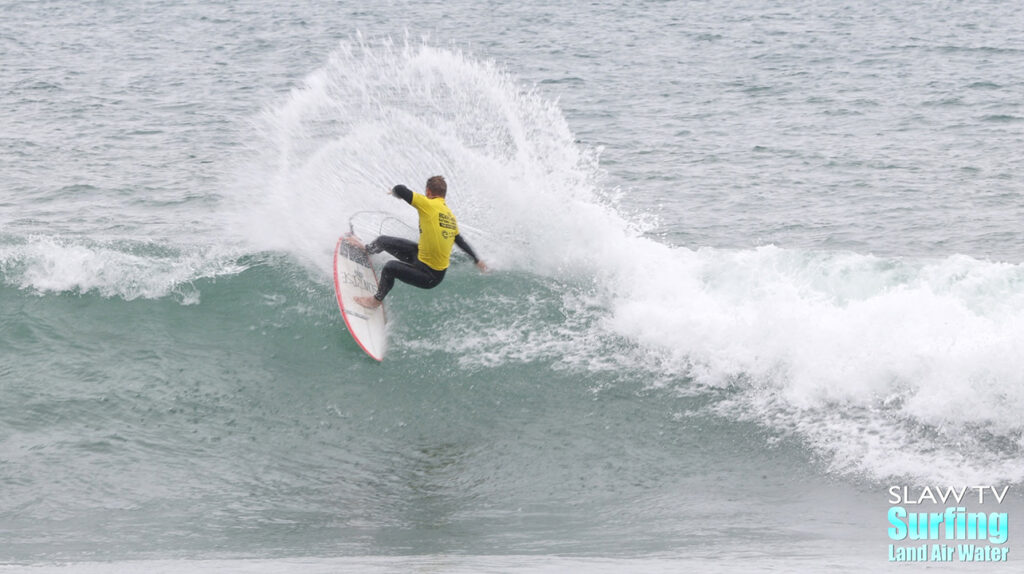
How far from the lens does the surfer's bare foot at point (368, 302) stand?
1087 centimetres

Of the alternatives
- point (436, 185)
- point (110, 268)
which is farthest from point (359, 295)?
point (110, 268)

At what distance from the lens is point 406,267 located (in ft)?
34.8

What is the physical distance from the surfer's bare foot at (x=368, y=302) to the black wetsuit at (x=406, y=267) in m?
0.10

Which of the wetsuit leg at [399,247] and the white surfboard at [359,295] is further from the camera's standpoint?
the wetsuit leg at [399,247]

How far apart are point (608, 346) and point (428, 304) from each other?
212 centimetres

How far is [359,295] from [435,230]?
48.1 inches

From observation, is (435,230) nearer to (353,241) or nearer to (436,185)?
(436,185)

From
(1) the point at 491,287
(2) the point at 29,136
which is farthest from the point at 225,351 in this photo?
(2) the point at 29,136

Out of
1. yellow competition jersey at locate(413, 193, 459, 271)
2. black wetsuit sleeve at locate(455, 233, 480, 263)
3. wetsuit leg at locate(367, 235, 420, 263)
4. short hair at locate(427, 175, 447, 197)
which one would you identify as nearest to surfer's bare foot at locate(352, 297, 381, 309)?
wetsuit leg at locate(367, 235, 420, 263)

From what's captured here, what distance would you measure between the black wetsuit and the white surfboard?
9.9 inches

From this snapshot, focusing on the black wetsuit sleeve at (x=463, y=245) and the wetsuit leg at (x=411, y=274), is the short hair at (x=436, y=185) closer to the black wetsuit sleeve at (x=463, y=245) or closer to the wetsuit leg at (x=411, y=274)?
the black wetsuit sleeve at (x=463, y=245)

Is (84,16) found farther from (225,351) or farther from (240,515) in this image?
(240,515)

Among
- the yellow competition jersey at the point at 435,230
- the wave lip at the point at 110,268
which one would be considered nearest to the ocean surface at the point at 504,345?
the wave lip at the point at 110,268

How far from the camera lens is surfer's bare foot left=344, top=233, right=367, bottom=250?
36.9 feet
